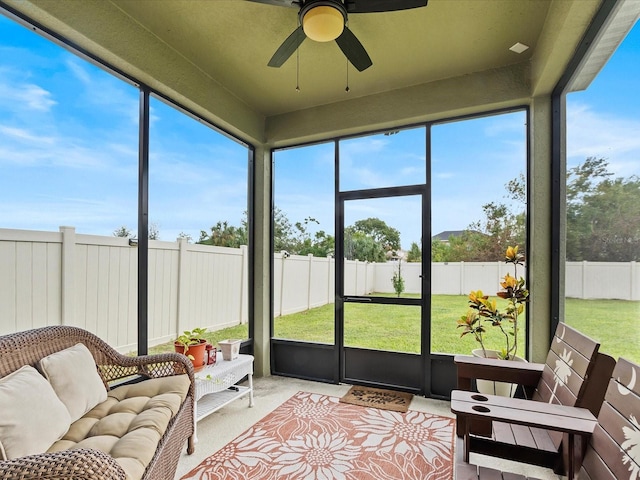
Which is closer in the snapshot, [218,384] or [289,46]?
[289,46]

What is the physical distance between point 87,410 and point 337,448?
1574 millimetres

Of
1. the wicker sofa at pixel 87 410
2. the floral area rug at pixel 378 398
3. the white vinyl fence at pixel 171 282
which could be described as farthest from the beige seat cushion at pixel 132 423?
the floral area rug at pixel 378 398

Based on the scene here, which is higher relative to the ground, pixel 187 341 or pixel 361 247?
pixel 361 247

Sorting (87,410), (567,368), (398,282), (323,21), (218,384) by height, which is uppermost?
(323,21)

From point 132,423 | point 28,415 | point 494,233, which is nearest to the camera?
point 28,415

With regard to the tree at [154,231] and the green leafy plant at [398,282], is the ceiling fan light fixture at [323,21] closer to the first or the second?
the tree at [154,231]

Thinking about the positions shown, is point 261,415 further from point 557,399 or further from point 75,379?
point 557,399

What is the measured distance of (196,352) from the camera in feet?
9.00

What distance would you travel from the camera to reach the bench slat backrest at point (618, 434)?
3.90 feet

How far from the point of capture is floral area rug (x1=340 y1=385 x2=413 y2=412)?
10.2 ft

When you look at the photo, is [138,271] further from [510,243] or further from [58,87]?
[510,243]

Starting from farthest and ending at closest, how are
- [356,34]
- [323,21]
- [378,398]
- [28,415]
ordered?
[378,398]
[356,34]
[323,21]
[28,415]

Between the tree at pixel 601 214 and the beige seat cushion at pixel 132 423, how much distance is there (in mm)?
2472

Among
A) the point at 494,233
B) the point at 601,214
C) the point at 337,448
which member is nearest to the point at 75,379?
the point at 337,448
